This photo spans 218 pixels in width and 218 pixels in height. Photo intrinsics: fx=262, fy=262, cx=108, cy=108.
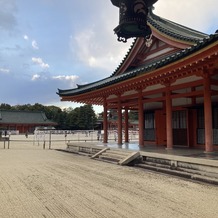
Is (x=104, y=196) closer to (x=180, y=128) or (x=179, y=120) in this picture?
(x=180, y=128)

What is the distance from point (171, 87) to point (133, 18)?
26.3 ft

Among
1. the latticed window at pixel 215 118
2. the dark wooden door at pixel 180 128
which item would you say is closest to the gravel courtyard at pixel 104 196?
→ the latticed window at pixel 215 118

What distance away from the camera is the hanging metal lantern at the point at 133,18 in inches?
156

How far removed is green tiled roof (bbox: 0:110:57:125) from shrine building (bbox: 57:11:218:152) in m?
57.1

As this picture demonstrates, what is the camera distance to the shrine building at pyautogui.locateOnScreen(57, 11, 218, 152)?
945 centimetres

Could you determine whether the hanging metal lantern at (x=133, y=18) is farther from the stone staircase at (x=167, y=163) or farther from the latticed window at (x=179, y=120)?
the latticed window at (x=179, y=120)

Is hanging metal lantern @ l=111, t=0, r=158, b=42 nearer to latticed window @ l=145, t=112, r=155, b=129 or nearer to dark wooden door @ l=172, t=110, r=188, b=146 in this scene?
dark wooden door @ l=172, t=110, r=188, b=146

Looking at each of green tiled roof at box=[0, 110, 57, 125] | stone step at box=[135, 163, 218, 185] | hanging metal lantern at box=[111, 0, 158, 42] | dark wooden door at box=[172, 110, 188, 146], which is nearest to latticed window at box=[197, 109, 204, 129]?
dark wooden door at box=[172, 110, 188, 146]

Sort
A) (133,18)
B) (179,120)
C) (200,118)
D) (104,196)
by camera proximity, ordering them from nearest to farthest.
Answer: (133,18) → (104,196) → (200,118) → (179,120)

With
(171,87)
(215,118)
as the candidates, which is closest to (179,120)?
(215,118)

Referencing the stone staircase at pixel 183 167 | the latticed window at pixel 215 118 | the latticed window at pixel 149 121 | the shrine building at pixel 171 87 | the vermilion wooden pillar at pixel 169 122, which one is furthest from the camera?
the latticed window at pixel 149 121

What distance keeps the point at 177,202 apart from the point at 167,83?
6928mm

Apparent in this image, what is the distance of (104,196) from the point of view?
6191 millimetres

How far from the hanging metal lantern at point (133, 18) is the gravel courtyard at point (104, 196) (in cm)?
323
